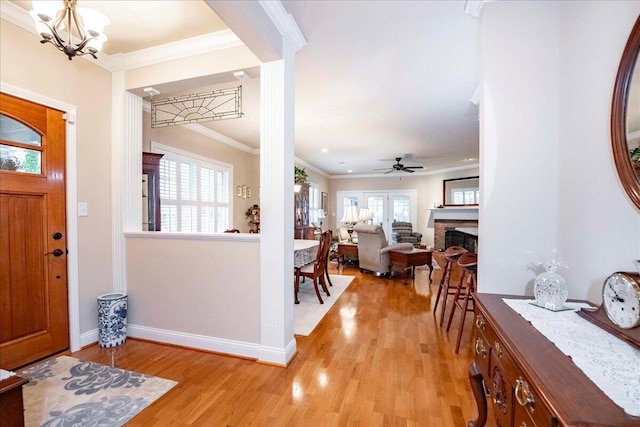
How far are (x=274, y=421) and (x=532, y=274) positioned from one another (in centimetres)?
171

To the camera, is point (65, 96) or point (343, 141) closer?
point (65, 96)

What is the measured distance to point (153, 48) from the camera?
2400 millimetres

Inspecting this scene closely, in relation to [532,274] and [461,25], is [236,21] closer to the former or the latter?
[461,25]

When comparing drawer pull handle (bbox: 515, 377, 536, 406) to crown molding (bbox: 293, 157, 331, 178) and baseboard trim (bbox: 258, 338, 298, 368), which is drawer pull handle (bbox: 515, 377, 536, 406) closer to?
baseboard trim (bbox: 258, 338, 298, 368)

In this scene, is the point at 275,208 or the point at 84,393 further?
the point at 275,208

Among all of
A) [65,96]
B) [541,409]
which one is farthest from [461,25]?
[65,96]

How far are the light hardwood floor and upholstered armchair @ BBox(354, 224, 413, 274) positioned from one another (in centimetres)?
204

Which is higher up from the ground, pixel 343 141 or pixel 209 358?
pixel 343 141

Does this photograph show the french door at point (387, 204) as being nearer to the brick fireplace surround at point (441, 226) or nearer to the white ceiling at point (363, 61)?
the brick fireplace surround at point (441, 226)

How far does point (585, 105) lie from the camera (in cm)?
134

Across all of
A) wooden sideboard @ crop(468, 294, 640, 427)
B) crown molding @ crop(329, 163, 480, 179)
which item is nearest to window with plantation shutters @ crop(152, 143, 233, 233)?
wooden sideboard @ crop(468, 294, 640, 427)

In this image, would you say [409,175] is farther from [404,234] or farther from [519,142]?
[519,142]

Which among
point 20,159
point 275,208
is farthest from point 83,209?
point 275,208

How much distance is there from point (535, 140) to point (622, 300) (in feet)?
3.17
